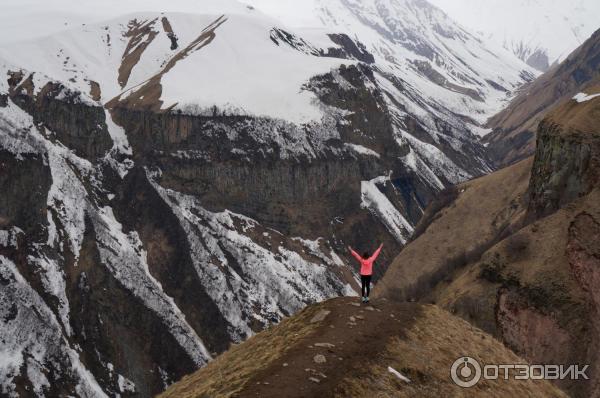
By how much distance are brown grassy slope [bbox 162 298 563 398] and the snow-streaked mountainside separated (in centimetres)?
9463

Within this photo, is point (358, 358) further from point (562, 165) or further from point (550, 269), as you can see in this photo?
point (562, 165)

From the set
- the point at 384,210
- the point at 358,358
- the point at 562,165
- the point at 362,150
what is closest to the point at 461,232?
the point at 562,165

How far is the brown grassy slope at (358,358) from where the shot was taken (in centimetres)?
2317

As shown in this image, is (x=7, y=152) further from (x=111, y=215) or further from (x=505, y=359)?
(x=505, y=359)

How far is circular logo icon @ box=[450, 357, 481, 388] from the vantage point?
2680 cm

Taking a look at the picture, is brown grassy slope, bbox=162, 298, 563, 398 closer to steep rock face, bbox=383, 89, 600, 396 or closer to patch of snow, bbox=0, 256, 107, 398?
steep rock face, bbox=383, 89, 600, 396

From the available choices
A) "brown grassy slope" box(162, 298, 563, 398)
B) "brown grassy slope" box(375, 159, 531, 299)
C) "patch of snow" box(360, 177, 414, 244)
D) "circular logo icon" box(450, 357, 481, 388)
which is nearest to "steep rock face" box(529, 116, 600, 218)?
"brown grassy slope" box(375, 159, 531, 299)

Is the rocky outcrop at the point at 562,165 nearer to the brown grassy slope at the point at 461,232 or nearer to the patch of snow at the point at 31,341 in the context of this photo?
the brown grassy slope at the point at 461,232

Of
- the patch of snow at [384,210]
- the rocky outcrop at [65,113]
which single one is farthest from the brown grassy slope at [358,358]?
Answer: the patch of snow at [384,210]

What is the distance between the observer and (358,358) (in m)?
24.9

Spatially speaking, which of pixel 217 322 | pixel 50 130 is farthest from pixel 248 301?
pixel 50 130

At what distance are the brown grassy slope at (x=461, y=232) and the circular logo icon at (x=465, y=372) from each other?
78672mm

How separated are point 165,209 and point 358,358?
138 m

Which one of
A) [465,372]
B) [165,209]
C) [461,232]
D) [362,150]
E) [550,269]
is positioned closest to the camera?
[465,372]
